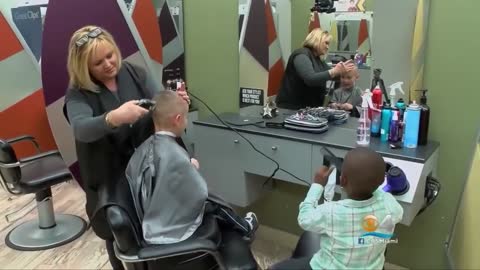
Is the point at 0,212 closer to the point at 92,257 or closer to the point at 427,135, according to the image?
the point at 92,257

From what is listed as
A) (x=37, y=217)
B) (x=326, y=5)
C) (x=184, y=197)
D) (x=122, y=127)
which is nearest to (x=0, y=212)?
(x=37, y=217)

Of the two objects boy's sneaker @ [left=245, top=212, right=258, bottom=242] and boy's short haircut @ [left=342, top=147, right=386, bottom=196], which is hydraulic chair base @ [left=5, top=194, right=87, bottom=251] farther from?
boy's short haircut @ [left=342, top=147, right=386, bottom=196]

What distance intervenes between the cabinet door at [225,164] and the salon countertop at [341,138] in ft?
0.22

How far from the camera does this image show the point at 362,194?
1.31m

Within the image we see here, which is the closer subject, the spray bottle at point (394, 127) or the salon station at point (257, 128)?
the salon station at point (257, 128)

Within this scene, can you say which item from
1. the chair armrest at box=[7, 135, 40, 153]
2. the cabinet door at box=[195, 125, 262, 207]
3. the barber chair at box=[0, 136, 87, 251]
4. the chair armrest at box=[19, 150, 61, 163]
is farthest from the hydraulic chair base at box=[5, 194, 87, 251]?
the cabinet door at box=[195, 125, 262, 207]

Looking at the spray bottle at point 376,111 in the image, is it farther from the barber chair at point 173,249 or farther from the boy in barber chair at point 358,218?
the barber chair at point 173,249

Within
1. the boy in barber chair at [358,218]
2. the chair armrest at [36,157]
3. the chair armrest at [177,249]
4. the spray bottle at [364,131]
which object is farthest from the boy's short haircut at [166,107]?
the chair armrest at [36,157]

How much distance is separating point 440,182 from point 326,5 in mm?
1109

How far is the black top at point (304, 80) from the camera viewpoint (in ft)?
7.82

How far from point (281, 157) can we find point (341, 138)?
33cm

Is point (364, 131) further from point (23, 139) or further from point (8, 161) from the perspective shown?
point (23, 139)

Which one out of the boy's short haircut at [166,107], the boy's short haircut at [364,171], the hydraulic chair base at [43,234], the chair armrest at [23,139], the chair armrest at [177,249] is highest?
the boy's short haircut at [166,107]

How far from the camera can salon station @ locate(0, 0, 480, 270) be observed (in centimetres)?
157
